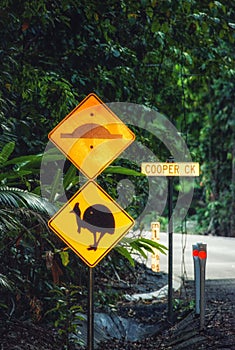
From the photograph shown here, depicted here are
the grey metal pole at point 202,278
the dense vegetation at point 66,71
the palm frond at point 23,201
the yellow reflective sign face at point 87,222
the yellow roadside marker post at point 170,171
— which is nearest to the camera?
the yellow reflective sign face at point 87,222

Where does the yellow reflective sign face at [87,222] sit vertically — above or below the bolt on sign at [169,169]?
below

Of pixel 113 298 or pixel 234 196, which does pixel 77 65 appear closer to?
pixel 113 298

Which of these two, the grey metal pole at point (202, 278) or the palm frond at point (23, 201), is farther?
the grey metal pole at point (202, 278)

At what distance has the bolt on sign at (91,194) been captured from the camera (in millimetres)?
7469

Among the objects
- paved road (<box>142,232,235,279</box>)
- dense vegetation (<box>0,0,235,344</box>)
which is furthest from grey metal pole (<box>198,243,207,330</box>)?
paved road (<box>142,232,235,279</box>)

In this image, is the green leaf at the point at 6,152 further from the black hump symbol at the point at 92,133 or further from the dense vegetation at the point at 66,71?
the black hump symbol at the point at 92,133

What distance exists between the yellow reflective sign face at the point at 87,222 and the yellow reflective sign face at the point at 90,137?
0.23 metres

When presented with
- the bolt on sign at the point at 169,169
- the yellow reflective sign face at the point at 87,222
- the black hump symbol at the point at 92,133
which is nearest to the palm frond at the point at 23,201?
the yellow reflective sign face at the point at 87,222

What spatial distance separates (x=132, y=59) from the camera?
510 inches

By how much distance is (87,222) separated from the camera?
7.47 metres

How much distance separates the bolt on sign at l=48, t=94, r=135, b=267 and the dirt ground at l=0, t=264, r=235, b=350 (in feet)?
4.82

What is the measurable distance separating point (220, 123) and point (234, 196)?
2681 mm

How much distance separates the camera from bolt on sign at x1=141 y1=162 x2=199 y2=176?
36.0ft

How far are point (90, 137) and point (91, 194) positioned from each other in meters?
0.57
